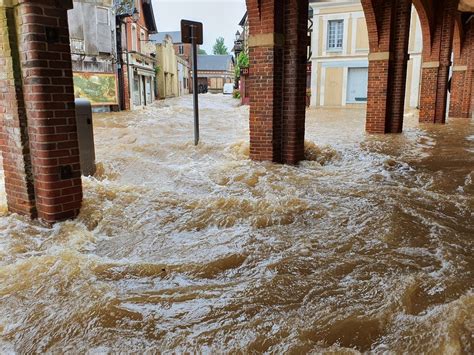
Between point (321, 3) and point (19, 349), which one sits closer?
point (19, 349)

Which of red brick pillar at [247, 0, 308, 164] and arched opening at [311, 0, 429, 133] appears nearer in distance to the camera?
red brick pillar at [247, 0, 308, 164]

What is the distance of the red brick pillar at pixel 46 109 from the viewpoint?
159 inches

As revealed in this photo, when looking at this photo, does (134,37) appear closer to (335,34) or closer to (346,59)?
(335,34)

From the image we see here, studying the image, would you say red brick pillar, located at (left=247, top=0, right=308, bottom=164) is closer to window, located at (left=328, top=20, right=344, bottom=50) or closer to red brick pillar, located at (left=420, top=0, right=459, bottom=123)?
red brick pillar, located at (left=420, top=0, right=459, bottom=123)

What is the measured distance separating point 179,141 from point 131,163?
3.32 meters

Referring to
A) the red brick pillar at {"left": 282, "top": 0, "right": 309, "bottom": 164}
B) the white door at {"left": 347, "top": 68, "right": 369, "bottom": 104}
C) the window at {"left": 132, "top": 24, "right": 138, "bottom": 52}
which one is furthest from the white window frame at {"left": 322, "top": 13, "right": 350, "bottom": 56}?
the red brick pillar at {"left": 282, "top": 0, "right": 309, "bottom": 164}

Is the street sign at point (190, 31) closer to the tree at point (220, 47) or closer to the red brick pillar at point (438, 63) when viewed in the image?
the red brick pillar at point (438, 63)

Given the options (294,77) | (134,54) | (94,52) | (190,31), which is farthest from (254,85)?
(134,54)

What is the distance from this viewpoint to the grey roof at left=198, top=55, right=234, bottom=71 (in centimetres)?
7950

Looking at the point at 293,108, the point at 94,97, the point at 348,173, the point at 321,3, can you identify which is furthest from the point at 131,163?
the point at 321,3

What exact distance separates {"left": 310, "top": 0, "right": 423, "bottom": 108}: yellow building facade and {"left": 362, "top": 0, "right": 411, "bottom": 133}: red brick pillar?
49.4ft

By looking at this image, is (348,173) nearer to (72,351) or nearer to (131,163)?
(131,163)

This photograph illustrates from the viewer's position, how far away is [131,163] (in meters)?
7.90

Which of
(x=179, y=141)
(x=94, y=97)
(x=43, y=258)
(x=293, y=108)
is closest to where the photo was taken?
(x=43, y=258)
